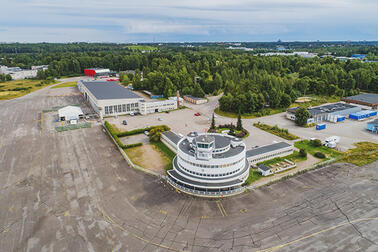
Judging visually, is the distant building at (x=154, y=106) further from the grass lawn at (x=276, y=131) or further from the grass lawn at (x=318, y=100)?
the grass lawn at (x=318, y=100)

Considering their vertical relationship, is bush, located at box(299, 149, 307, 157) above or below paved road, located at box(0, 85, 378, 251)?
above

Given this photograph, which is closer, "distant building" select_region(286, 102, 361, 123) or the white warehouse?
"distant building" select_region(286, 102, 361, 123)

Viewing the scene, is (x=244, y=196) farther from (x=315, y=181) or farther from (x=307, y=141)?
(x=307, y=141)

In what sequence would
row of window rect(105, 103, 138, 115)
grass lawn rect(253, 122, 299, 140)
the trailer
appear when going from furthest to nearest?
row of window rect(105, 103, 138, 115)
the trailer
grass lawn rect(253, 122, 299, 140)

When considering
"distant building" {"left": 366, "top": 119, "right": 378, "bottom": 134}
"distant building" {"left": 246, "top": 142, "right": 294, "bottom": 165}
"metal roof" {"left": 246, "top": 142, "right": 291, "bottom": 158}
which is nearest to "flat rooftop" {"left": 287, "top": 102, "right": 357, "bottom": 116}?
"distant building" {"left": 366, "top": 119, "right": 378, "bottom": 134}

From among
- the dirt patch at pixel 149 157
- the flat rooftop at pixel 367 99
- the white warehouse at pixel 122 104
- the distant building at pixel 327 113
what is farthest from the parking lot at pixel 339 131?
the dirt patch at pixel 149 157

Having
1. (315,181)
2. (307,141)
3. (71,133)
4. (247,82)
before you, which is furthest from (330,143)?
(71,133)

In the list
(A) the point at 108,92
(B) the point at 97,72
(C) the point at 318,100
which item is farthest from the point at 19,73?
(C) the point at 318,100

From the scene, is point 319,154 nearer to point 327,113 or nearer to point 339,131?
point 339,131

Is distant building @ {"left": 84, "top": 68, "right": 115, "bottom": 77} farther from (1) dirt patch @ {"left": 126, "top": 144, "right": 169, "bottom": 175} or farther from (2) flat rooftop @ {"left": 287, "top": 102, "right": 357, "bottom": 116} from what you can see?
(2) flat rooftop @ {"left": 287, "top": 102, "right": 357, "bottom": 116}
